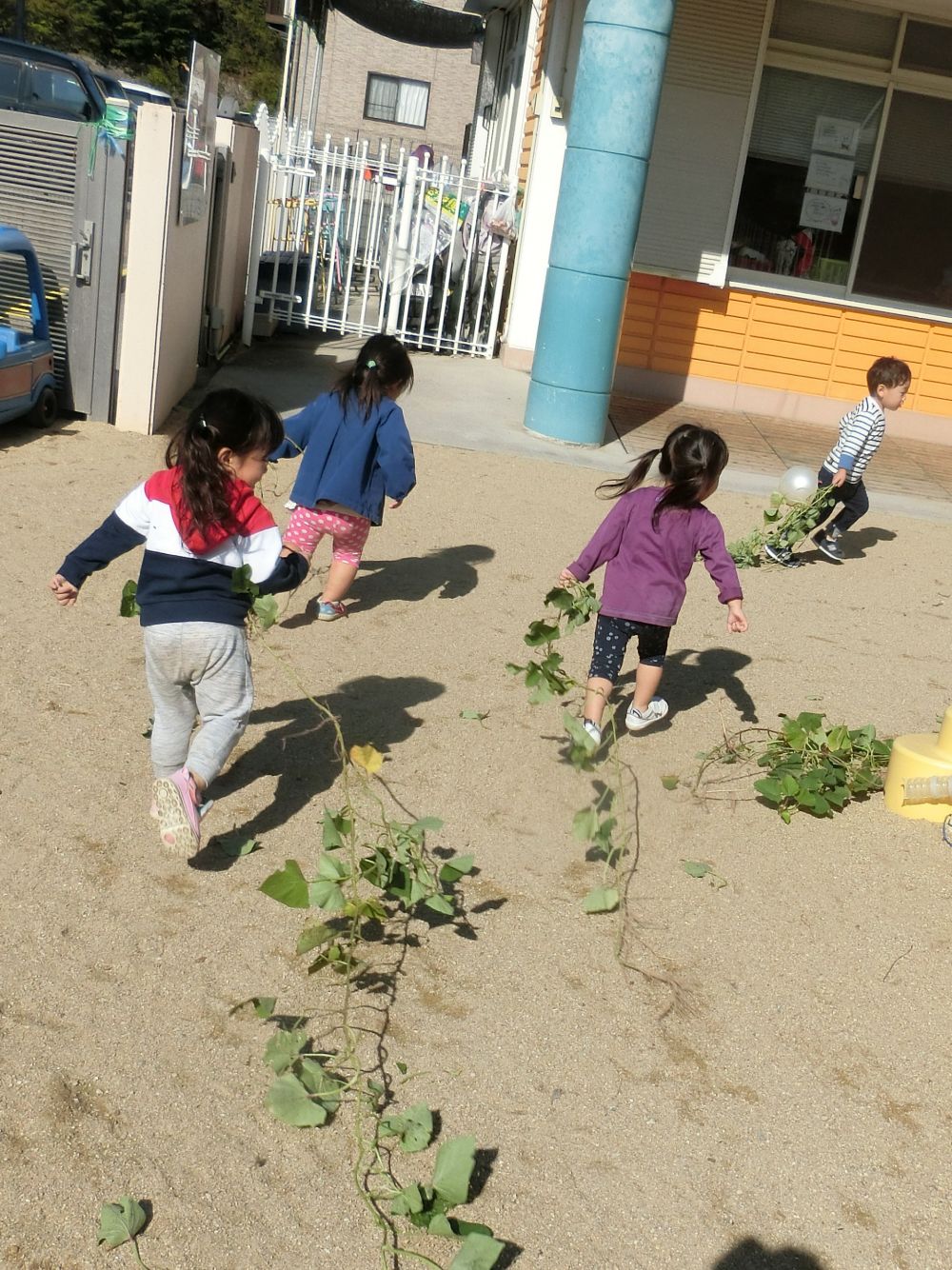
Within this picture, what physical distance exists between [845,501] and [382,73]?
3400 cm

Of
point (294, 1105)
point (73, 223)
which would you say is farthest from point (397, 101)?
point (294, 1105)

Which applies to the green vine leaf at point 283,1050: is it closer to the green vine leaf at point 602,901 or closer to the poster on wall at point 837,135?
the green vine leaf at point 602,901

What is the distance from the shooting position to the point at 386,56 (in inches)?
1476

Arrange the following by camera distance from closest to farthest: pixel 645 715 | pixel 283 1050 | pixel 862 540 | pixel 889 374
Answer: pixel 283 1050 → pixel 645 715 → pixel 889 374 → pixel 862 540

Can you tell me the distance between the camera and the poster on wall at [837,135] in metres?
11.5

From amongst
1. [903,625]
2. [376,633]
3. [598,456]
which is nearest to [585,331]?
[598,456]

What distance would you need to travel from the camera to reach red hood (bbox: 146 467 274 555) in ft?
11.9

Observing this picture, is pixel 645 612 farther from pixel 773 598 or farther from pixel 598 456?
pixel 598 456

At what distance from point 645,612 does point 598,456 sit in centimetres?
469

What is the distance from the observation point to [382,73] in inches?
1483

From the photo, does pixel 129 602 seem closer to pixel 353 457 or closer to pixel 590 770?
pixel 590 770

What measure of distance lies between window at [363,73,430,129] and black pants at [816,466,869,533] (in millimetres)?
33524

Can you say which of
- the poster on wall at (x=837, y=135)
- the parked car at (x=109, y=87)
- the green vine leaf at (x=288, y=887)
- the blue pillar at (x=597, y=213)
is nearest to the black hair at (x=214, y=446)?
the green vine leaf at (x=288, y=887)

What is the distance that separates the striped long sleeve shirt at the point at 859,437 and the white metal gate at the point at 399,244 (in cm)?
547
